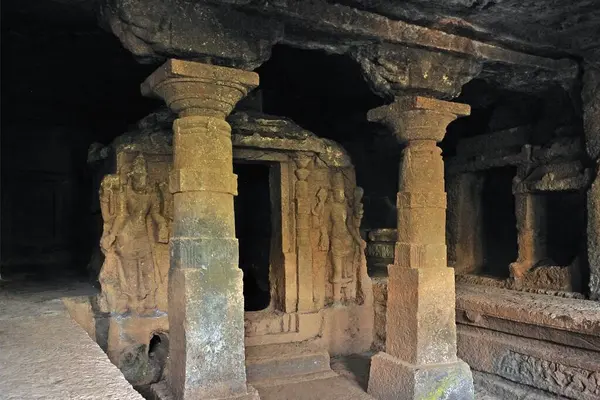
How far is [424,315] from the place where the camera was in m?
4.91

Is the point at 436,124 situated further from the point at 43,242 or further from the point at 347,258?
the point at 43,242

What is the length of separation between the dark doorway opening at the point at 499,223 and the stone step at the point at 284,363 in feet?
13.7

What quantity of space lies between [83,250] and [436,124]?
24.4ft

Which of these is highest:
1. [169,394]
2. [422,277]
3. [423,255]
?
[423,255]

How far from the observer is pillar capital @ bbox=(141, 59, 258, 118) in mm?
4046

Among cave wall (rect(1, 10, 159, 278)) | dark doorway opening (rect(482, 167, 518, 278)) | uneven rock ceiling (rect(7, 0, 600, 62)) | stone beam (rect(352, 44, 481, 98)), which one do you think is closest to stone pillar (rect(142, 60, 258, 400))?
uneven rock ceiling (rect(7, 0, 600, 62))

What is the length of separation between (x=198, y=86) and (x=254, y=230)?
6.28 meters

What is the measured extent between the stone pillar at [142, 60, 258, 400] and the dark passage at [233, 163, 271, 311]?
4937 mm

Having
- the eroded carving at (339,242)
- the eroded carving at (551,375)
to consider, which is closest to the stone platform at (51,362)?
the eroded carving at (339,242)

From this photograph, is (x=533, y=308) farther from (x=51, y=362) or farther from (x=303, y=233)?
(x=51, y=362)

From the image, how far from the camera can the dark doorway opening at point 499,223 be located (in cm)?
905

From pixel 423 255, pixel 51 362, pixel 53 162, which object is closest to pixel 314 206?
pixel 423 255

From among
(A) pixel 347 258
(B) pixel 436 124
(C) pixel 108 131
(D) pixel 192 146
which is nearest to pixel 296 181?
(A) pixel 347 258

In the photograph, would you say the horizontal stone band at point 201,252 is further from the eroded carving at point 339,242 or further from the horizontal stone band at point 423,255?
the eroded carving at point 339,242
